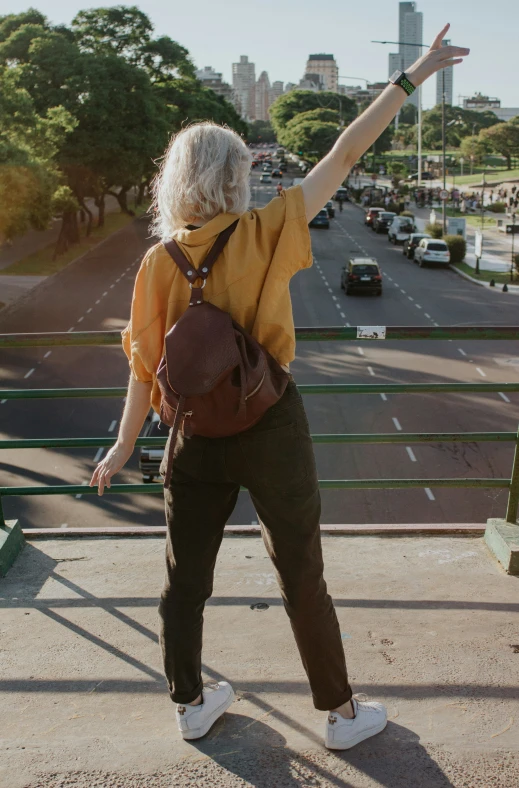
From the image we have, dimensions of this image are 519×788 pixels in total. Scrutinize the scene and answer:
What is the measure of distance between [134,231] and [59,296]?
2192 centimetres

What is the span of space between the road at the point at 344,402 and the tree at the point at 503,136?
3240 inches

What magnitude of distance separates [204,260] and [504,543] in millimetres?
2179

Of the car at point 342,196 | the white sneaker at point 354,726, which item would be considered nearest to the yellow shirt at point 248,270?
the white sneaker at point 354,726

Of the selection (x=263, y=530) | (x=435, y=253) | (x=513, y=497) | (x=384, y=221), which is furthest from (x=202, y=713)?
(x=384, y=221)

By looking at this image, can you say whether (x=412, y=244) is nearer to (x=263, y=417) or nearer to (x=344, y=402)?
(x=344, y=402)

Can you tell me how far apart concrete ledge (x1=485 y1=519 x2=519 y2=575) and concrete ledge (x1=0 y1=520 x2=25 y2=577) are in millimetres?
2161

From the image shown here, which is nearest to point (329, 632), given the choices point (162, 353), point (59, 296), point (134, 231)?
point (162, 353)

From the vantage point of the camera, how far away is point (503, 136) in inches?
4515

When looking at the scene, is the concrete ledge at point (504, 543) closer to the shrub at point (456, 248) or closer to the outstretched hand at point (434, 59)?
the outstretched hand at point (434, 59)

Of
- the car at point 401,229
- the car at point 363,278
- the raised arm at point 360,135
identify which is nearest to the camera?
the raised arm at point 360,135

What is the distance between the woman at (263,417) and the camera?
2279 millimetres

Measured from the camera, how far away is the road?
1428cm

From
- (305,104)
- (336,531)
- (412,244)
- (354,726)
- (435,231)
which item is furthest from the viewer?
(305,104)

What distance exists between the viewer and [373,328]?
12.0 feet
